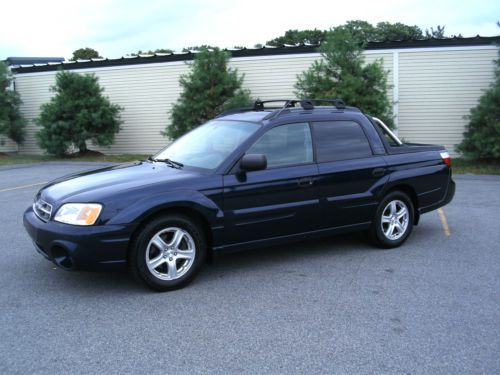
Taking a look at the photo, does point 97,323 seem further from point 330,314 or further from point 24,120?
point 24,120

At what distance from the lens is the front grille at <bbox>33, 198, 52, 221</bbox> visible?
459 centimetres

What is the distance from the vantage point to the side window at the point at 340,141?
5547 millimetres

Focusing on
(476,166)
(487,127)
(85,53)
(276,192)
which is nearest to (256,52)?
(487,127)

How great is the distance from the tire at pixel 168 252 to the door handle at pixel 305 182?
119 cm

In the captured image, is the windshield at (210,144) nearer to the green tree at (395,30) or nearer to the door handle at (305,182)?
the door handle at (305,182)

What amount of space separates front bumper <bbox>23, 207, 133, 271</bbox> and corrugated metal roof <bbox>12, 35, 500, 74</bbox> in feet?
43.0

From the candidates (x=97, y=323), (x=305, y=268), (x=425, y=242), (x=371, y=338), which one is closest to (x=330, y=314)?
(x=371, y=338)

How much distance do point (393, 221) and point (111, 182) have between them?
335cm

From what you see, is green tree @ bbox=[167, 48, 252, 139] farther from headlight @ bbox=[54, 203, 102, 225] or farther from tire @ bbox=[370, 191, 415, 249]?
headlight @ bbox=[54, 203, 102, 225]

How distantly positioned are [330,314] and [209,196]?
1.56m

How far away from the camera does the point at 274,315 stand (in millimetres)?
4043

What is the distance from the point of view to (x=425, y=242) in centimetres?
631

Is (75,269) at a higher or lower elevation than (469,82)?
lower

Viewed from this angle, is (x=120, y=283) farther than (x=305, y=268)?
No
